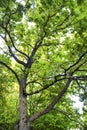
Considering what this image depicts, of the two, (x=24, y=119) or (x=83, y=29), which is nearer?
(x=83, y=29)

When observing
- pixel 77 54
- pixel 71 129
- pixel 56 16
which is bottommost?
pixel 71 129

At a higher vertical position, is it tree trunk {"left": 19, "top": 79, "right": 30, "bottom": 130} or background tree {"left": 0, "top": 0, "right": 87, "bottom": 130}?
background tree {"left": 0, "top": 0, "right": 87, "bottom": 130}

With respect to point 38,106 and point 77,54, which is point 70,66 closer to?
point 77,54

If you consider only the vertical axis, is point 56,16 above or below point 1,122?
above

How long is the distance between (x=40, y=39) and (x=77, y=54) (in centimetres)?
245

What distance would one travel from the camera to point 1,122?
20.2 meters

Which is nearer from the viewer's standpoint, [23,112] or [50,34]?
[50,34]

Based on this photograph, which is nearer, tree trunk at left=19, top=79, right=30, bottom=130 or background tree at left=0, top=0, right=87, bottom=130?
background tree at left=0, top=0, right=87, bottom=130

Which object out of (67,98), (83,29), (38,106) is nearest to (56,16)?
(83,29)

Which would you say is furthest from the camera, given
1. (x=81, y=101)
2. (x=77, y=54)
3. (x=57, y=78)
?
(x=81, y=101)

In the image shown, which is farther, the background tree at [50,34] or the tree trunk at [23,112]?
the tree trunk at [23,112]

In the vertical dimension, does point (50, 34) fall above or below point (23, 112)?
above

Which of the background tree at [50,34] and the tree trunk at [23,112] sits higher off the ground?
the background tree at [50,34]

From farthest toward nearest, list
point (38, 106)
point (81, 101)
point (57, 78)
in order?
point (38, 106), point (81, 101), point (57, 78)
